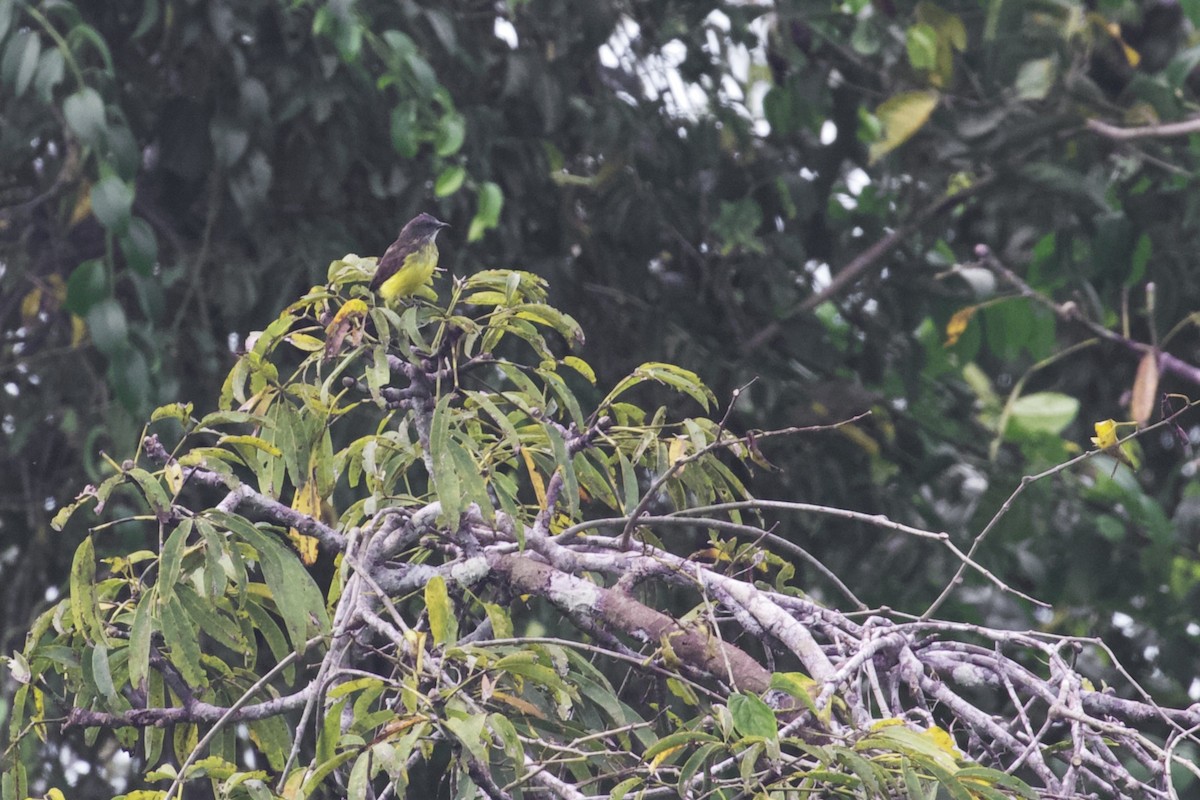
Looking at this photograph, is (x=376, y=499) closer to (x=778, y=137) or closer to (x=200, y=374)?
(x=200, y=374)

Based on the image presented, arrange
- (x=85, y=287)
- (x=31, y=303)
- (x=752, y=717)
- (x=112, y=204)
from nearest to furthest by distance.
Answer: (x=752, y=717)
(x=112, y=204)
(x=85, y=287)
(x=31, y=303)

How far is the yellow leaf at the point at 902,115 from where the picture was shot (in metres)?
2.88

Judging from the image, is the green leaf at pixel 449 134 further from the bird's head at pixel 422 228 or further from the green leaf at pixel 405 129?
the bird's head at pixel 422 228

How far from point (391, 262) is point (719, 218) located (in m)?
1.50

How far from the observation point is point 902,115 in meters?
2.90

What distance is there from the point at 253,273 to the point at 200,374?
271 mm

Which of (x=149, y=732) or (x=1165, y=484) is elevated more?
(x=149, y=732)

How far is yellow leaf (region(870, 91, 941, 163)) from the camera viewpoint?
2879 millimetres

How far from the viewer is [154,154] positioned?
3021 millimetres

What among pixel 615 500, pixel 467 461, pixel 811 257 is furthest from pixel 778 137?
pixel 467 461

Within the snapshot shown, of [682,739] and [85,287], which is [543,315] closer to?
[682,739]

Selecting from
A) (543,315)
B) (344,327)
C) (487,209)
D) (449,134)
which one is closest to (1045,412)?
(487,209)

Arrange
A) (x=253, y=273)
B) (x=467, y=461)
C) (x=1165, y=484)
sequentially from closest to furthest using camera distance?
(x=467, y=461) < (x=253, y=273) < (x=1165, y=484)

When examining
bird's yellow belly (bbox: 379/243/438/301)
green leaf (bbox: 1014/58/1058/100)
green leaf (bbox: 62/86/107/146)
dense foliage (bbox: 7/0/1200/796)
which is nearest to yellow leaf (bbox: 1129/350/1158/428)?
dense foliage (bbox: 7/0/1200/796)
